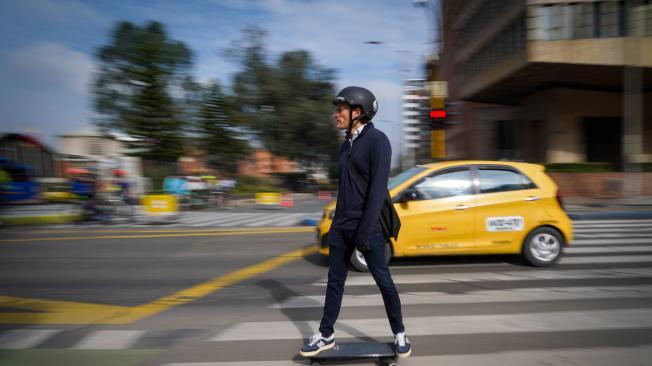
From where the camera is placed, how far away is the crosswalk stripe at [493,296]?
4746 mm

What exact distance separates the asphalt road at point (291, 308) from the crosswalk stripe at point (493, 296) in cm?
2

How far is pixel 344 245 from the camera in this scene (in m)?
3.22

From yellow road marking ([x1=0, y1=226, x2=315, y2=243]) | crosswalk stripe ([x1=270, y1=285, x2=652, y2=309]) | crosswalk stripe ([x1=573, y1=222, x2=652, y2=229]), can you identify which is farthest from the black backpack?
crosswalk stripe ([x1=573, y1=222, x2=652, y2=229])

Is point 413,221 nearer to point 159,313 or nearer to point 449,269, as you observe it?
point 449,269

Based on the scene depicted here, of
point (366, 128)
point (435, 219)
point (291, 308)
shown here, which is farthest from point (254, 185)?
point (366, 128)

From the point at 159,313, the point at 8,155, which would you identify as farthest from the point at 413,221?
the point at 8,155

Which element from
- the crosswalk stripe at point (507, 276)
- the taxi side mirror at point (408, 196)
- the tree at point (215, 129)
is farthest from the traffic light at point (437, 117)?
the tree at point (215, 129)

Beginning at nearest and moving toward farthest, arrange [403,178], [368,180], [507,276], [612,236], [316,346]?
[368,180] < [316,346] < [507,276] < [403,178] < [612,236]

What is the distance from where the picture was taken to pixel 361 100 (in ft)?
10.3

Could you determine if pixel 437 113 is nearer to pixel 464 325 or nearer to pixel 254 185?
pixel 464 325

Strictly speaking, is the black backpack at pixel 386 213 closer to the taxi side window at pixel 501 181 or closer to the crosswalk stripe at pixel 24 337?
the crosswalk stripe at pixel 24 337

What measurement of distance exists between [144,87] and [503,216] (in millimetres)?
30648

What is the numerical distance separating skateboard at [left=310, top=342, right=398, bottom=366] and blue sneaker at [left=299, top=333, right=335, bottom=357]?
28 millimetres

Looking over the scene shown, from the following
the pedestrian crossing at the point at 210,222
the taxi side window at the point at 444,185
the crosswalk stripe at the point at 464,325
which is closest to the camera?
the crosswalk stripe at the point at 464,325
